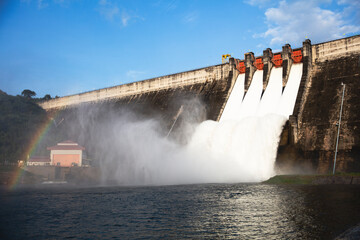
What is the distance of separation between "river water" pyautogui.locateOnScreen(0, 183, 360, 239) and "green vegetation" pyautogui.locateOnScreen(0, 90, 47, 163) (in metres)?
37.1

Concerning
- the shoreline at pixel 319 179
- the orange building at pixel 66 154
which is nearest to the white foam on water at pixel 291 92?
the shoreline at pixel 319 179

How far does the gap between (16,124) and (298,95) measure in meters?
51.9

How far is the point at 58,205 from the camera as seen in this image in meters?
18.1

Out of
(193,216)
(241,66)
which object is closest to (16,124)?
(241,66)

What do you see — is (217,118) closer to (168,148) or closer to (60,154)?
(168,148)

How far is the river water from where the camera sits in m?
11.0

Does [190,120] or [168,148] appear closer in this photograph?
[168,148]

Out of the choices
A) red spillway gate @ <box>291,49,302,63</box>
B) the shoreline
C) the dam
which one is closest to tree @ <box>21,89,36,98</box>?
the dam

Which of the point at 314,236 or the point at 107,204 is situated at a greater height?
the point at 314,236

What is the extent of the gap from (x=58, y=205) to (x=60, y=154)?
100ft

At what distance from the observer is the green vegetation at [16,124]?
2078 inches

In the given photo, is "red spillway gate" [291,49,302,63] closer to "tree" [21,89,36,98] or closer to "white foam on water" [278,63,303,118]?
"white foam on water" [278,63,303,118]

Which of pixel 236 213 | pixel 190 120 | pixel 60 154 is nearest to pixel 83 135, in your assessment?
pixel 60 154

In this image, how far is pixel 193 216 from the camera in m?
13.9
